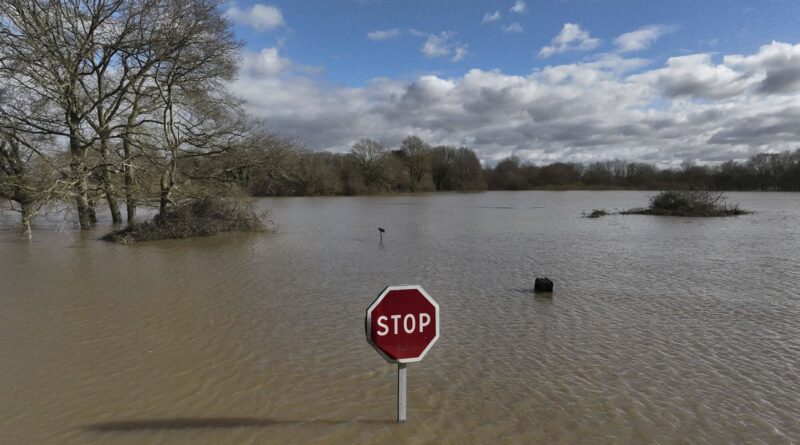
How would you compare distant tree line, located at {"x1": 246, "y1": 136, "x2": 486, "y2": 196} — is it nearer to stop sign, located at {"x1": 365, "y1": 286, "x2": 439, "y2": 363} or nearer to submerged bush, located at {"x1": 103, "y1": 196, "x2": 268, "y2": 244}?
submerged bush, located at {"x1": 103, "y1": 196, "x2": 268, "y2": 244}

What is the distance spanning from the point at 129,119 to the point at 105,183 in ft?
12.5

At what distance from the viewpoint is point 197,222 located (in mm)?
19031

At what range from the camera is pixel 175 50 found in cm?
1862

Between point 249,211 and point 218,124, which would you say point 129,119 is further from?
point 249,211

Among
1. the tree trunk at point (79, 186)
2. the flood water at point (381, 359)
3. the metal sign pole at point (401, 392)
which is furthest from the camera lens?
the tree trunk at point (79, 186)

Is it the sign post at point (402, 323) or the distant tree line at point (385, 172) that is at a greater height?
the distant tree line at point (385, 172)

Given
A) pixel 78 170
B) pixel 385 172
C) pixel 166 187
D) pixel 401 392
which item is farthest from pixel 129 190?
pixel 385 172

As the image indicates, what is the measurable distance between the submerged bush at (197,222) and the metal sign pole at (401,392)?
16519mm

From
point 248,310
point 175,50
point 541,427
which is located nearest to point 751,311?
point 541,427

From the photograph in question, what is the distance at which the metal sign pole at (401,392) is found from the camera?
375 centimetres

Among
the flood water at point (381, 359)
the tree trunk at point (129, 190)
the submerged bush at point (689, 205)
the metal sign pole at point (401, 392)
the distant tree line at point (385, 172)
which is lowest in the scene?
the flood water at point (381, 359)

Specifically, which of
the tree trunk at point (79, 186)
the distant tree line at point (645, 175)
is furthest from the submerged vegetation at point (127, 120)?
the distant tree line at point (645, 175)

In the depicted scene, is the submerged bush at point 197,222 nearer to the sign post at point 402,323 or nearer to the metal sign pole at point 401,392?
the metal sign pole at point 401,392

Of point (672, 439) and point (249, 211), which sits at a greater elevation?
point (249, 211)
